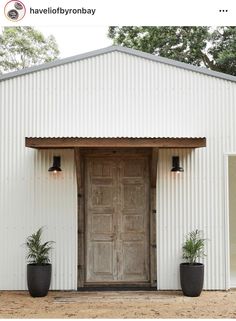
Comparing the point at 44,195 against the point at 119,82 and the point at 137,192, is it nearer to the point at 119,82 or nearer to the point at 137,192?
the point at 137,192

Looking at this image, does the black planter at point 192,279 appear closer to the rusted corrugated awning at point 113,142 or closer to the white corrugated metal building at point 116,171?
the white corrugated metal building at point 116,171

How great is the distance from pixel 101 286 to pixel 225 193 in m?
2.47

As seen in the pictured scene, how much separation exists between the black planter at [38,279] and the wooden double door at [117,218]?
3.10ft

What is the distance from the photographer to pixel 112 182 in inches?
Result: 366

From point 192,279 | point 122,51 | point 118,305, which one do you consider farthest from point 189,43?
point 118,305

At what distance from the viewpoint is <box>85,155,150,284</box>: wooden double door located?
9.26 metres

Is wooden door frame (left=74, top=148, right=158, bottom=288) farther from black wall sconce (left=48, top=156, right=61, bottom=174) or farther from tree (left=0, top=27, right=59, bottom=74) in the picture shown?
tree (left=0, top=27, right=59, bottom=74)

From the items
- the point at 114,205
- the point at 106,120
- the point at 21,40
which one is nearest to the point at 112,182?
the point at 114,205

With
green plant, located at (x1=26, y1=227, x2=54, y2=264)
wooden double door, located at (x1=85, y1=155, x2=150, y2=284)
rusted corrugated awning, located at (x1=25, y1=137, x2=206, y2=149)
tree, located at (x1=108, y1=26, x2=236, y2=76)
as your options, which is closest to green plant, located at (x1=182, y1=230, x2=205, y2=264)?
wooden double door, located at (x1=85, y1=155, x2=150, y2=284)

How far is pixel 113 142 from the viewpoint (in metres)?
8.17

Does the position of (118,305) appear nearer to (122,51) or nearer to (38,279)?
(38,279)

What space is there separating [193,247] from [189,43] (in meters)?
13.8

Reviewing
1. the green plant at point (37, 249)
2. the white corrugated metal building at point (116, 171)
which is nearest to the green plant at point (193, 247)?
the white corrugated metal building at point (116, 171)

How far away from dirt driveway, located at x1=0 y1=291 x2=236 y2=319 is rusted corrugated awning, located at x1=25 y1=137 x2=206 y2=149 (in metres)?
2.22
